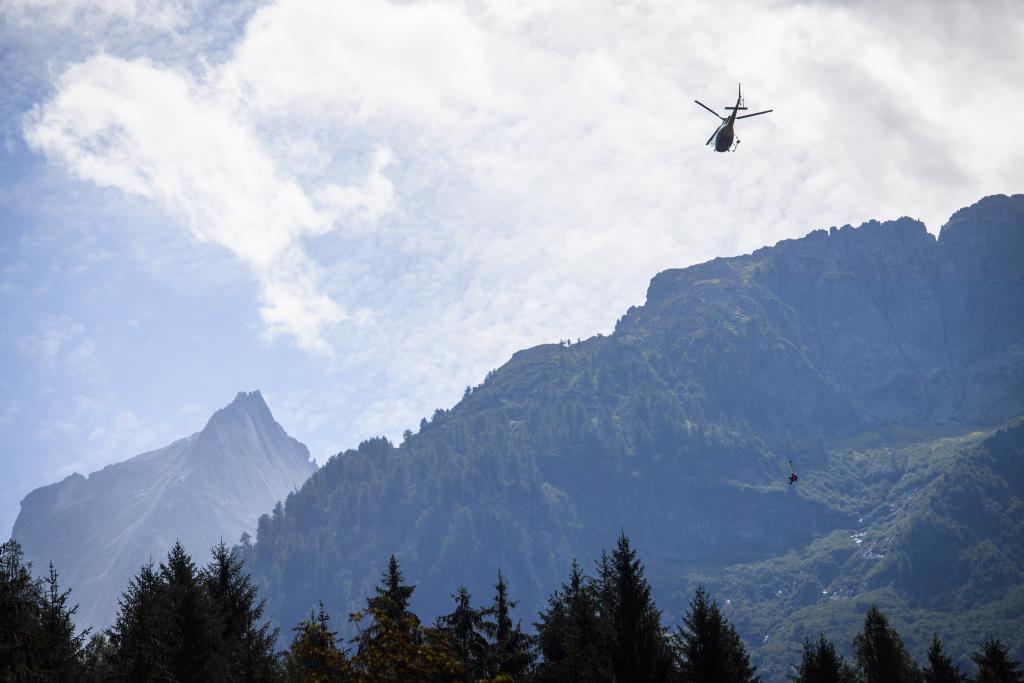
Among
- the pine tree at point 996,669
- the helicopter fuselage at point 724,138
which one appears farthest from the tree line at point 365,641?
the helicopter fuselage at point 724,138

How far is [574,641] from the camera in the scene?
5444 centimetres

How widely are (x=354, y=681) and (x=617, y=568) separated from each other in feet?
89.3

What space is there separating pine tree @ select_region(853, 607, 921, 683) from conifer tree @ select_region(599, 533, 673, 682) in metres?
35.8

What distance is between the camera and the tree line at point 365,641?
3616 centimetres

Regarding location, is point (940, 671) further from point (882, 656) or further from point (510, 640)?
point (510, 640)

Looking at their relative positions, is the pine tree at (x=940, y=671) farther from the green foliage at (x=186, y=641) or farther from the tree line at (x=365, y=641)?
the green foliage at (x=186, y=641)

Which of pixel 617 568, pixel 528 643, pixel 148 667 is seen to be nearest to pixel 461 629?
pixel 528 643

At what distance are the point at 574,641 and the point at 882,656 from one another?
40.8 meters

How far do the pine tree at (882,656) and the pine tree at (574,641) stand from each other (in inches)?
1146

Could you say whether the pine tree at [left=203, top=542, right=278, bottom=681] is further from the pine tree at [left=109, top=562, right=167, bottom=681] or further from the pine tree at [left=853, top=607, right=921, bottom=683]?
the pine tree at [left=853, top=607, right=921, bottom=683]

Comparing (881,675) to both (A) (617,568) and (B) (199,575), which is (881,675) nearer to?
(A) (617,568)

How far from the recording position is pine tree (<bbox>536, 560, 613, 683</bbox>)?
49.4m

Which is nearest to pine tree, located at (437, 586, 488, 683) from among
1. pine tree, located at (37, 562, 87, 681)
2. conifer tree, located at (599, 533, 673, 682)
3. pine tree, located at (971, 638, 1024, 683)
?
conifer tree, located at (599, 533, 673, 682)

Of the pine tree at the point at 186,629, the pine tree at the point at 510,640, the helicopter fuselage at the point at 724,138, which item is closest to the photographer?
the pine tree at the point at 186,629
